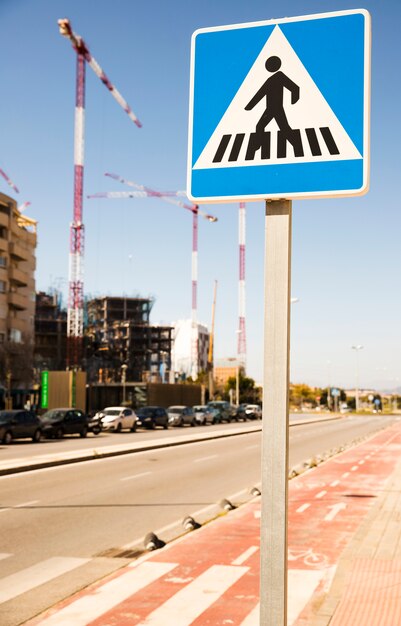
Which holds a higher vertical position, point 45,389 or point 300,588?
point 45,389

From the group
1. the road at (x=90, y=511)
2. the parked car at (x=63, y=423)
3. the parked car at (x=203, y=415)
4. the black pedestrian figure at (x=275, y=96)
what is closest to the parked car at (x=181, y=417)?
the parked car at (x=203, y=415)

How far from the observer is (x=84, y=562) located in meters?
10.5

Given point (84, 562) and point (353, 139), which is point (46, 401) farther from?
point (353, 139)

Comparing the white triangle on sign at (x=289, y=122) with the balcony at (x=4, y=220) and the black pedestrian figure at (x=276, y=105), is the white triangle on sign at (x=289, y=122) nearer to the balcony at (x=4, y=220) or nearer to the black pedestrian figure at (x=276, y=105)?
the black pedestrian figure at (x=276, y=105)

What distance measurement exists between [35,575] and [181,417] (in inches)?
1948

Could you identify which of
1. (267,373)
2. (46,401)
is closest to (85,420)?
(46,401)

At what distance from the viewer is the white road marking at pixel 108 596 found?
7.57 meters

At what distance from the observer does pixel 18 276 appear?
8800 centimetres

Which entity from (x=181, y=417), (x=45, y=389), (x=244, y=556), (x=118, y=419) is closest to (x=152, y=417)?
(x=118, y=419)

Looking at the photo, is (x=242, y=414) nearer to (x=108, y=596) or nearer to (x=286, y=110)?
(x=108, y=596)

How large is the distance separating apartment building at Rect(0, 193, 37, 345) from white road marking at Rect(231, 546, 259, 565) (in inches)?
2769

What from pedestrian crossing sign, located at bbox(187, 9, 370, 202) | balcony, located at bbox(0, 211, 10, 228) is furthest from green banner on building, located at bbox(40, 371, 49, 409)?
pedestrian crossing sign, located at bbox(187, 9, 370, 202)

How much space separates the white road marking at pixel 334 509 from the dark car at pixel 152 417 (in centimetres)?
3648

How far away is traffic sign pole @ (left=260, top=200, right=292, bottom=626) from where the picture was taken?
2932 millimetres
